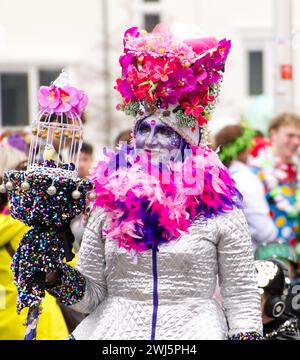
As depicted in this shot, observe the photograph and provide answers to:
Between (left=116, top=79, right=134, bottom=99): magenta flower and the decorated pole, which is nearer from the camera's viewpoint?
the decorated pole

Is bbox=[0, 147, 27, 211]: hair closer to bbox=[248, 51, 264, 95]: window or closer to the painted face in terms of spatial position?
the painted face

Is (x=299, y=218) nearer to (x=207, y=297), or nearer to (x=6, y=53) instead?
(x=207, y=297)

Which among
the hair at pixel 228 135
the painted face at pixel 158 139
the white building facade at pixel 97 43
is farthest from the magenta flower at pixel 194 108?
the white building facade at pixel 97 43

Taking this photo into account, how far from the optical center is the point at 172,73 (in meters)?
3.86

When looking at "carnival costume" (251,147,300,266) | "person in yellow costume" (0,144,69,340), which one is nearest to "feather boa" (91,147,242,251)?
"person in yellow costume" (0,144,69,340)

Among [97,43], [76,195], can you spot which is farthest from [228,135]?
[97,43]

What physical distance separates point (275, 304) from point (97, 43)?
42.7 ft

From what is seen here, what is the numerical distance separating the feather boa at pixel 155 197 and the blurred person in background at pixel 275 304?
3.18ft

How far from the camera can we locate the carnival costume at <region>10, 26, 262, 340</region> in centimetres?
381

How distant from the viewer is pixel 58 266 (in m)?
3.77

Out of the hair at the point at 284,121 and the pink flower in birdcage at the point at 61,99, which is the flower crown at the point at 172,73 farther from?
the hair at the point at 284,121

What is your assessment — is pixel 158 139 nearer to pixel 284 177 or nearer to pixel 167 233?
pixel 167 233

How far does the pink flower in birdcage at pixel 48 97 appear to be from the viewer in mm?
3951

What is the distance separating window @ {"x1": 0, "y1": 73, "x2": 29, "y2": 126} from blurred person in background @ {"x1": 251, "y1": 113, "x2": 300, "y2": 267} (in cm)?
1096
